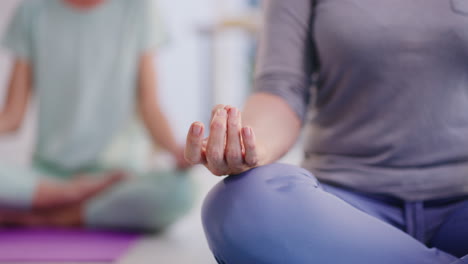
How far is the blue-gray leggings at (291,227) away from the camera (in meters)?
0.59

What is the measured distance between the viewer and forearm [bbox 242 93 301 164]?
2.25 feet

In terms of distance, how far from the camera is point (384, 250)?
60cm

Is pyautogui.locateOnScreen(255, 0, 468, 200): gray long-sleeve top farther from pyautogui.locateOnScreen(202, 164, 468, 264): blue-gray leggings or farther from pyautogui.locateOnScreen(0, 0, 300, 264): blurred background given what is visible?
pyautogui.locateOnScreen(0, 0, 300, 264): blurred background

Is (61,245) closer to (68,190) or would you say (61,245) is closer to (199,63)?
(68,190)

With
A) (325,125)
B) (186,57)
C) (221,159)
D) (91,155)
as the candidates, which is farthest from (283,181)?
(186,57)

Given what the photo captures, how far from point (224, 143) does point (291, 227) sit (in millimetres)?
112

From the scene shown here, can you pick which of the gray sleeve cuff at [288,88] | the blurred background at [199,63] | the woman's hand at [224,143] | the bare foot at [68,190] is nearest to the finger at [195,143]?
the woman's hand at [224,143]

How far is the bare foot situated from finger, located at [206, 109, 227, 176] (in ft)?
2.73

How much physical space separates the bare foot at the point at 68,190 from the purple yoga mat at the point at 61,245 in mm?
68

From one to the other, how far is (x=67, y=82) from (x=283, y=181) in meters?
1.04

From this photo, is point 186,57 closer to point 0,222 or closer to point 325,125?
point 0,222

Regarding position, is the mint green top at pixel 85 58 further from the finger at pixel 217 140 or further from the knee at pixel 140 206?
the finger at pixel 217 140

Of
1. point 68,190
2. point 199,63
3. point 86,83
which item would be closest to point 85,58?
point 86,83

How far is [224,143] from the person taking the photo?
1.95 ft
